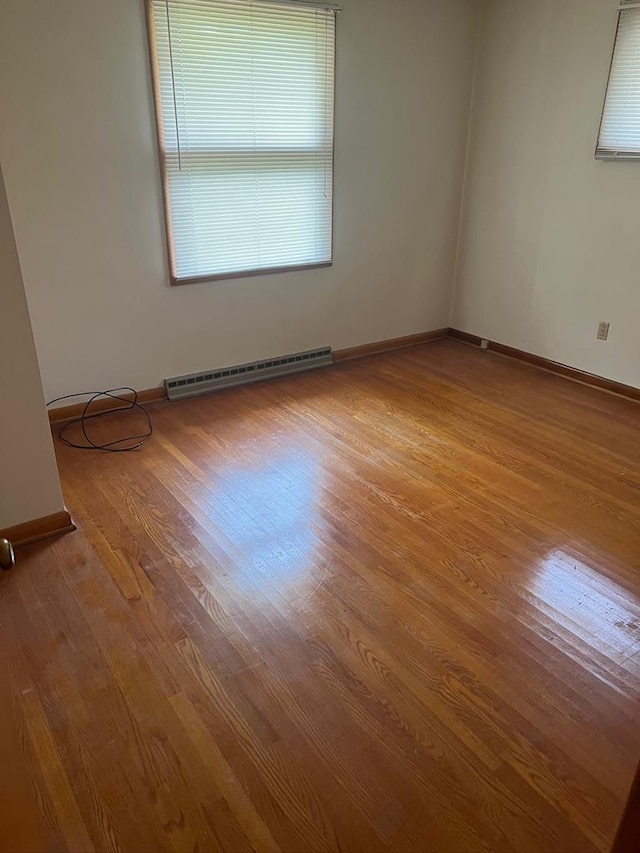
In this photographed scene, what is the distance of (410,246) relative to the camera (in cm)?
425

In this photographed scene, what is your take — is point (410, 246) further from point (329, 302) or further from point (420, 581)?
point (420, 581)

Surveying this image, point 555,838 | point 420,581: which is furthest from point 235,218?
point 555,838

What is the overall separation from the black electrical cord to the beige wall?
0.70m

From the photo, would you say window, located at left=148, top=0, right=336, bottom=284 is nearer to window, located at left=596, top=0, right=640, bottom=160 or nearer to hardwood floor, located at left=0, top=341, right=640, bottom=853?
hardwood floor, located at left=0, top=341, right=640, bottom=853

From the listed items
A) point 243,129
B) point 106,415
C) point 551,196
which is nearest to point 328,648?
point 106,415

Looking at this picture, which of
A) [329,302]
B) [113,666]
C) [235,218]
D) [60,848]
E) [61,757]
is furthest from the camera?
[329,302]

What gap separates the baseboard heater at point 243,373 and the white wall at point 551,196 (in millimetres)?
1345

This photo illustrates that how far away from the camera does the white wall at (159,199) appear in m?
2.78

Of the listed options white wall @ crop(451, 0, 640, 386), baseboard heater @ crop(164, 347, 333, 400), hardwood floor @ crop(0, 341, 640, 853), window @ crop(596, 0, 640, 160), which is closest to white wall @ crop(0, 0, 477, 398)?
baseboard heater @ crop(164, 347, 333, 400)

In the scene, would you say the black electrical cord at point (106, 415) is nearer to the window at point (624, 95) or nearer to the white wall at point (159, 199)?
the white wall at point (159, 199)

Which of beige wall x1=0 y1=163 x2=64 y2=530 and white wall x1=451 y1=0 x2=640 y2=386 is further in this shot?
white wall x1=451 y1=0 x2=640 y2=386

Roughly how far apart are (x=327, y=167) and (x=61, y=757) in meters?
3.27

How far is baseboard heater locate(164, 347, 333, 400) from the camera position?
3.57 meters

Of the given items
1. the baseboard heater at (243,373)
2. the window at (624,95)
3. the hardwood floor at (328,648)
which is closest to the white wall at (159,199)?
the baseboard heater at (243,373)
